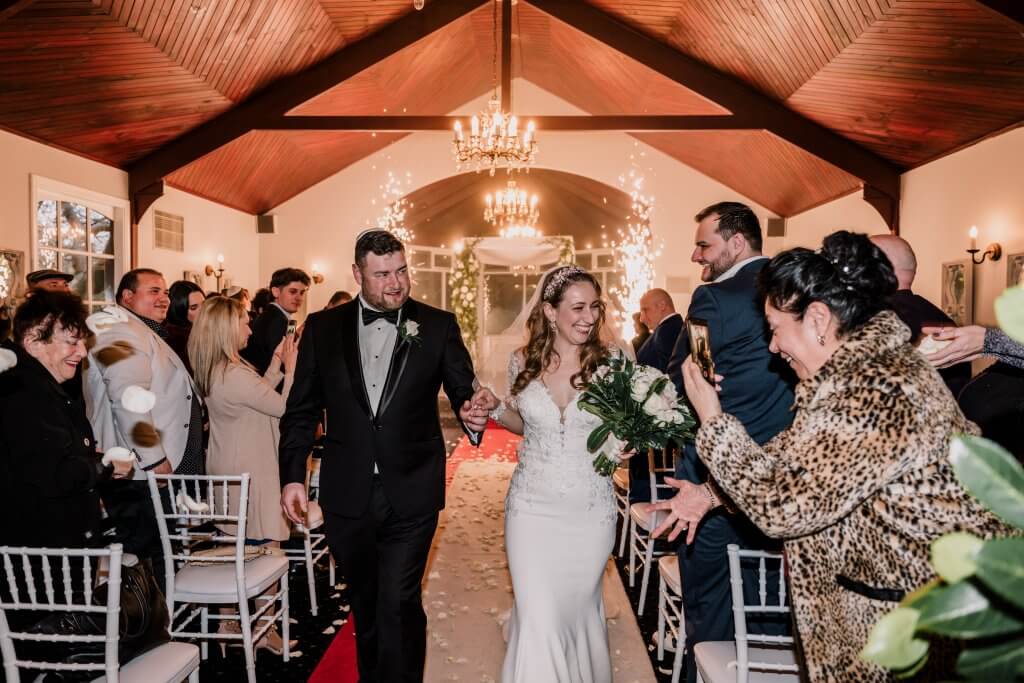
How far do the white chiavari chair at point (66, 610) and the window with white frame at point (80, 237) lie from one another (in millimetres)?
5727

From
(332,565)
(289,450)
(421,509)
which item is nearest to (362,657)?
(421,509)

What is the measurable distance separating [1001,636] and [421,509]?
8.08 feet

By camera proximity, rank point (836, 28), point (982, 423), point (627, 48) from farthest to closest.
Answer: point (627, 48) → point (836, 28) → point (982, 423)

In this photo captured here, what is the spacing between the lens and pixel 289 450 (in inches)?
119

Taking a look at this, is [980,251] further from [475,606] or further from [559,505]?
[559,505]

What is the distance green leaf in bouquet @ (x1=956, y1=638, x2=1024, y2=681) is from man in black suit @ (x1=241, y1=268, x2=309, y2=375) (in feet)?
18.8

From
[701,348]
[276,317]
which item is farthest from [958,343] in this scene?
[276,317]

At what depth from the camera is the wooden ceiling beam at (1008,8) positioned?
5457 mm

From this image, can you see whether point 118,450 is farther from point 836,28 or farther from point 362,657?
point 836,28

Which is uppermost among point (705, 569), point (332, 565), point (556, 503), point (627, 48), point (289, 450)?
point (627, 48)

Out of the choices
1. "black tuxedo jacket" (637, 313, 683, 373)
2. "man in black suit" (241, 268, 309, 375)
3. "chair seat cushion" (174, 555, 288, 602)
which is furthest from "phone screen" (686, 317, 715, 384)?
"man in black suit" (241, 268, 309, 375)

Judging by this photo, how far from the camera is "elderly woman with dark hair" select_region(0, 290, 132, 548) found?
2.48m

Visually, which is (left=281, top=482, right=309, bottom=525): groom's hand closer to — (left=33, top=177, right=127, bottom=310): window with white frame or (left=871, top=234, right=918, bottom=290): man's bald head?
(left=871, top=234, right=918, bottom=290): man's bald head

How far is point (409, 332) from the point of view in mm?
2969
